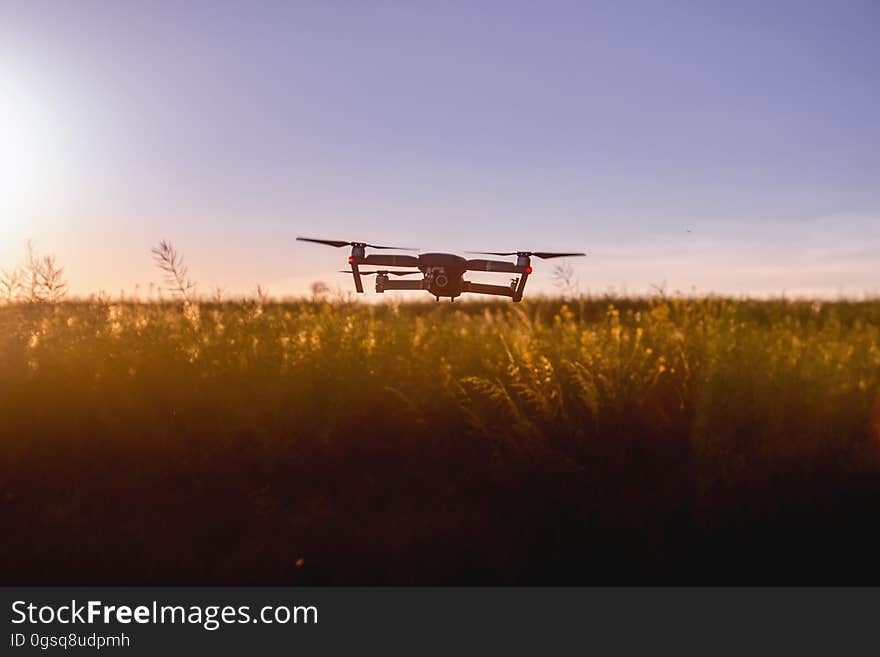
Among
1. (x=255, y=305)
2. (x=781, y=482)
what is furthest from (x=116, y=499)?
(x=781, y=482)

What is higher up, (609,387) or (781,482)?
(609,387)

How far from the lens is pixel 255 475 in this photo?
491 centimetres

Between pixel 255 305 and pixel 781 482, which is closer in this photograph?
pixel 781 482

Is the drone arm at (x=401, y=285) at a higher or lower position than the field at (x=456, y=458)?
higher

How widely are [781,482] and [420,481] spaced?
7.61 feet

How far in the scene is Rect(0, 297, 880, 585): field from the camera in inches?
163

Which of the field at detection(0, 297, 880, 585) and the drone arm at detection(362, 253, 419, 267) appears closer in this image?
the field at detection(0, 297, 880, 585)

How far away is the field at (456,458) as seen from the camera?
413 centimetres

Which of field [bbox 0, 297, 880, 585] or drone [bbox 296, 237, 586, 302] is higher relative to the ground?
drone [bbox 296, 237, 586, 302]

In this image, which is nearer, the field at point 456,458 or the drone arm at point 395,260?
the field at point 456,458

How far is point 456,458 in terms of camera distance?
480cm

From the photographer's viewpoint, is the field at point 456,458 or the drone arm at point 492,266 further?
the drone arm at point 492,266

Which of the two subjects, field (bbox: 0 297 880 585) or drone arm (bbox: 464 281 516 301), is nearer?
field (bbox: 0 297 880 585)
